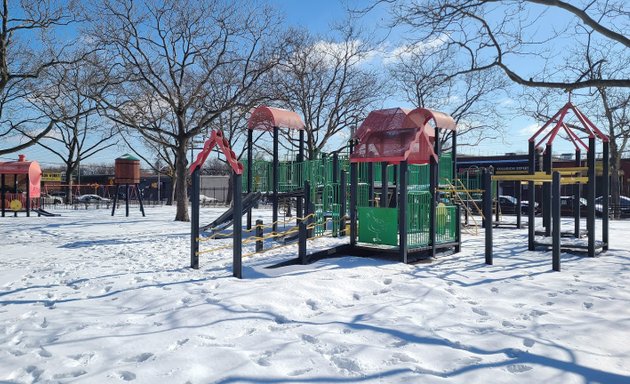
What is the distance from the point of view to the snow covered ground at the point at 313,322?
13.6 ft

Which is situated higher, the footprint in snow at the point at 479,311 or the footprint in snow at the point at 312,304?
the footprint in snow at the point at 312,304

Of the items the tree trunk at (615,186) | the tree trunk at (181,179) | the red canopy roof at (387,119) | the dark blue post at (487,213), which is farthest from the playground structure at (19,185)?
the tree trunk at (615,186)

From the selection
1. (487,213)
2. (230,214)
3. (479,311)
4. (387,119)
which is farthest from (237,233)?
(387,119)

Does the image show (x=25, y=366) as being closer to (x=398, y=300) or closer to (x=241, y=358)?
(x=241, y=358)

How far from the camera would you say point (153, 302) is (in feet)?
21.0

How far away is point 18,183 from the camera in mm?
25812

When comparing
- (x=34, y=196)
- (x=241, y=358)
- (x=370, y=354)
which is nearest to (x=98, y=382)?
(x=241, y=358)

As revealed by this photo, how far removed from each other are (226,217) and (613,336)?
11.0 m

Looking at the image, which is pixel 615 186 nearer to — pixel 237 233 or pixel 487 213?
pixel 487 213

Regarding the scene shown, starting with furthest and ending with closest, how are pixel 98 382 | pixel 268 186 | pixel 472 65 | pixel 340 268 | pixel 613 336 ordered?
pixel 268 186, pixel 472 65, pixel 340 268, pixel 613 336, pixel 98 382

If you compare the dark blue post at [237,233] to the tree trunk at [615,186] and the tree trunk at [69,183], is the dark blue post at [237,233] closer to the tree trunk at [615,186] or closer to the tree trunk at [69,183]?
the tree trunk at [615,186]

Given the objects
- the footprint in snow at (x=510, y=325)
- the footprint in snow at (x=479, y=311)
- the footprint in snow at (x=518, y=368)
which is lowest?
the footprint in snow at (x=518, y=368)

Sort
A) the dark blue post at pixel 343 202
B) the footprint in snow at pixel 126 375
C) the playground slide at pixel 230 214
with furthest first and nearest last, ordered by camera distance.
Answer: the playground slide at pixel 230 214 → the dark blue post at pixel 343 202 → the footprint in snow at pixel 126 375

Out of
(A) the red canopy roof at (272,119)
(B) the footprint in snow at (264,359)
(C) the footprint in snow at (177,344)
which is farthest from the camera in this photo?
(A) the red canopy roof at (272,119)
